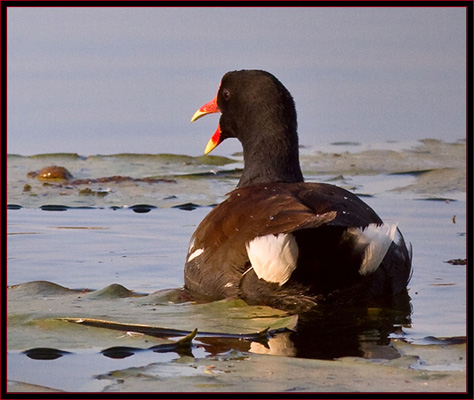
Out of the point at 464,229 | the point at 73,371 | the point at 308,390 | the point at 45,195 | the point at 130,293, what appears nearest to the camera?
the point at 308,390

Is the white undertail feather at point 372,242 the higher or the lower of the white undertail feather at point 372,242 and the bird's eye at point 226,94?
the lower

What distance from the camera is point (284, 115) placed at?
5.92 meters

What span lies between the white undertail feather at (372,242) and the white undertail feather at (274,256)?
29 cm

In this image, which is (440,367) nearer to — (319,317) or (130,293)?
(319,317)

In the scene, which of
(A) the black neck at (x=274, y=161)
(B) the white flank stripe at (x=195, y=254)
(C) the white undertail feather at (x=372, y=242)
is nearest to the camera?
(C) the white undertail feather at (x=372, y=242)

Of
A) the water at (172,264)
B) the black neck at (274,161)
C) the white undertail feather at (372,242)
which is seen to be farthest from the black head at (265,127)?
the white undertail feather at (372,242)

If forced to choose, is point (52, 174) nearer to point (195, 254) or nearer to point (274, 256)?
point (195, 254)

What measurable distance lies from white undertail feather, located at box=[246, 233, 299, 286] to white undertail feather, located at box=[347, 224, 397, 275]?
0.29 metres

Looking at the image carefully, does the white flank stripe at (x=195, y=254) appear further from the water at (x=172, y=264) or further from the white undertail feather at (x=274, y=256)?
the white undertail feather at (x=274, y=256)

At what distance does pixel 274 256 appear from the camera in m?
4.39

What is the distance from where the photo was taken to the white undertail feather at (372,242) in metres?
4.48

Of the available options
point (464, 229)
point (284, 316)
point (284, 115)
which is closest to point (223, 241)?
point (284, 316)

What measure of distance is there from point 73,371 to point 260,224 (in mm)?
1370

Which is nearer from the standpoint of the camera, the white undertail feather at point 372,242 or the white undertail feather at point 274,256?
the white undertail feather at point 274,256
